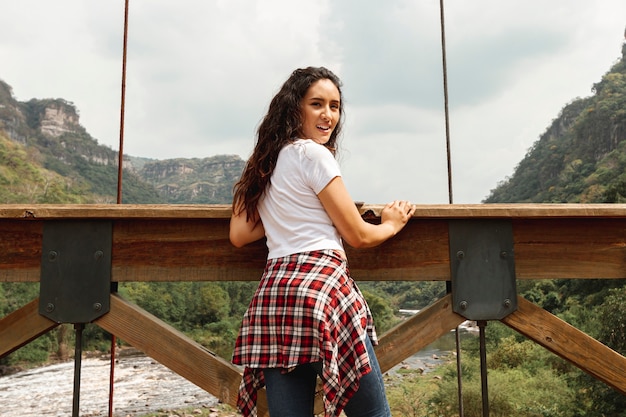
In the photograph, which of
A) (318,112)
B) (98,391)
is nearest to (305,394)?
(318,112)

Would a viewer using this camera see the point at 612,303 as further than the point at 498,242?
Yes

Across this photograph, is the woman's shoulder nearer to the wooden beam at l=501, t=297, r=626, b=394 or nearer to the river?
the wooden beam at l=501, t=297, r=626, b=394

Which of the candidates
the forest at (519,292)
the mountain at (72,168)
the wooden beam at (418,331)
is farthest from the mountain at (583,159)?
the wooden beam at (418,331)

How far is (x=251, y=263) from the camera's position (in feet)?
3.51

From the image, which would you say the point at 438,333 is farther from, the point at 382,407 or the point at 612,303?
the point at 612,303

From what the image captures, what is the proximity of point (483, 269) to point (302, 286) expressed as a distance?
422mm

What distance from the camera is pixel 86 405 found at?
16.3 m

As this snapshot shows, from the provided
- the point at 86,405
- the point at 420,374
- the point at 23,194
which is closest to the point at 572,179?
the point at 420,374

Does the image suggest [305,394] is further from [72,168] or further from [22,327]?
[72,168]

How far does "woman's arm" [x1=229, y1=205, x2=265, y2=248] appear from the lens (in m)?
1.00

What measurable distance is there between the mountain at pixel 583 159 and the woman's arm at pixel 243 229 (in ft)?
75.8

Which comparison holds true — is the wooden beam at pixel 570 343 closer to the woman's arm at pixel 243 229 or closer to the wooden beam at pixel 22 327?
the woman's arm at pixel 243 229

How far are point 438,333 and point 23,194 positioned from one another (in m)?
32.1

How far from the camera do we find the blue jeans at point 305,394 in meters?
0.85
